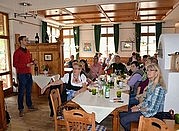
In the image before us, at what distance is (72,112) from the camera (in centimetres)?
183

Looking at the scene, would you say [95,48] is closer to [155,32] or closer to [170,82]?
[155,32]

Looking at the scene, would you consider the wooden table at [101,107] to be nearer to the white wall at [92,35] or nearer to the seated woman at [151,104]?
the seated woman at [151,104]

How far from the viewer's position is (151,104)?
2357 millimetres

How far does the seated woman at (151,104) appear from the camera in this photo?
2.34 meters

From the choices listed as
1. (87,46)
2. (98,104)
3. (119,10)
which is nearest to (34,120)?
(98,104)

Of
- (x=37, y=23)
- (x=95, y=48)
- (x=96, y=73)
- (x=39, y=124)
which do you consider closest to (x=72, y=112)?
(x=39, y=124)

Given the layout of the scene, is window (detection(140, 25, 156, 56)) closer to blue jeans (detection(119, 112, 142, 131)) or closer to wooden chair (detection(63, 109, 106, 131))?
blue jeans (detection(119, 112, 142, 131))

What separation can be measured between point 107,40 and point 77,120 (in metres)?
9.40

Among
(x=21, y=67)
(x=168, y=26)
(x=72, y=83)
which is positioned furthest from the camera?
(x=168, y=26)

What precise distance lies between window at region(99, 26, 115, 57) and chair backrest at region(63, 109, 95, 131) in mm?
9239

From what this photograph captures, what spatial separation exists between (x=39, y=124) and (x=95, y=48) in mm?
7676

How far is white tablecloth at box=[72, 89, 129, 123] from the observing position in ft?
7.56

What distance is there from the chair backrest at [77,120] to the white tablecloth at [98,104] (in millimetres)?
486

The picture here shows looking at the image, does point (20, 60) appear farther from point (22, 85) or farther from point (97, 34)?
point (97, 34)
